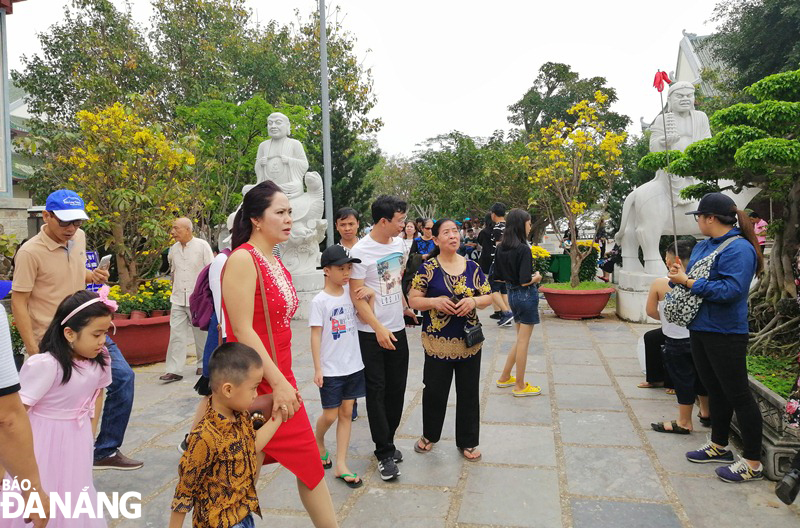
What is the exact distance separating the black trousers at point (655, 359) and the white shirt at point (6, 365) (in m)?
4.70

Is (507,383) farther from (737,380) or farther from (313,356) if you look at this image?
(313,356)

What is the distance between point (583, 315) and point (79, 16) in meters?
16.8

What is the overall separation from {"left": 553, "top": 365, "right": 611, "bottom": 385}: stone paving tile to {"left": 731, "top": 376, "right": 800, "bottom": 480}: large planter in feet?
6.10

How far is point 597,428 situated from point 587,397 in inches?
29.7

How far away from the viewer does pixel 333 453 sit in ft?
12.3

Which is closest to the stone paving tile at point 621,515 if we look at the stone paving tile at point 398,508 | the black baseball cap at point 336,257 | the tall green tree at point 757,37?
the stone paving tile at point 398,508

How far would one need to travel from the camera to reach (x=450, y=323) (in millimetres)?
3459

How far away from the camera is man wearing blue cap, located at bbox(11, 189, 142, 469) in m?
3.29

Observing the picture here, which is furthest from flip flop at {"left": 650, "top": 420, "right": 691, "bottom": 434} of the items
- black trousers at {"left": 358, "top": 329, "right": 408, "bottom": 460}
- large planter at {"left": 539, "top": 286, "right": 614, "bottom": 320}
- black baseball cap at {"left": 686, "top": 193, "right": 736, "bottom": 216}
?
large planter at {"left": 539, "top": 286, "right": 614, "bottom": 320}

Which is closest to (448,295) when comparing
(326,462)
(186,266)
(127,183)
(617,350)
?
(326,462)

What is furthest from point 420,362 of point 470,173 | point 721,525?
point 470,173

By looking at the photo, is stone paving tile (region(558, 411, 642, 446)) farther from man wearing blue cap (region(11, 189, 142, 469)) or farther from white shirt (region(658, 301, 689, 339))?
man wearing blue cap (region(11, 189, 142, 469))

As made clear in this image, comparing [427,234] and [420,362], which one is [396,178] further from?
[420,362]

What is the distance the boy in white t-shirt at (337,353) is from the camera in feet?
10.7
